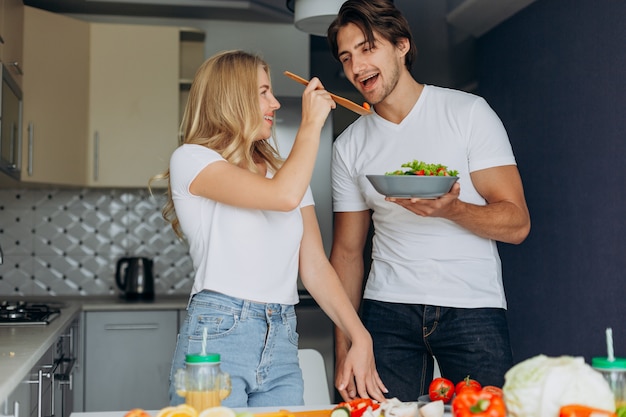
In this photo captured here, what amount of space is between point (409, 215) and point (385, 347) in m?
0.37

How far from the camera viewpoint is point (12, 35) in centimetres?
321

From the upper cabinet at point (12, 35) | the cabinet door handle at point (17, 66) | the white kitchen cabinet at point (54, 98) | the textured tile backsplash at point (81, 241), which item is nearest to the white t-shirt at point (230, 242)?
the upper cabinet at point (12, 35)

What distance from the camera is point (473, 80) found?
4246mm

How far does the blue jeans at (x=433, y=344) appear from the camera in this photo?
6.72 feet

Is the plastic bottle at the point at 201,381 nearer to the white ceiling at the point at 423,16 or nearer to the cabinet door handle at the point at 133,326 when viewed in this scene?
the cabinet door handle at the point at 133,326

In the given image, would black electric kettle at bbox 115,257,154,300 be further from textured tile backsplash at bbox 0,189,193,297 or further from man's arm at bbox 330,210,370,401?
man's arm at bbox 330,210,370,401

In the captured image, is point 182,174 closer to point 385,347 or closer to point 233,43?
point 385,347

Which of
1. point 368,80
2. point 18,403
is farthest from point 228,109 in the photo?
point 18,403

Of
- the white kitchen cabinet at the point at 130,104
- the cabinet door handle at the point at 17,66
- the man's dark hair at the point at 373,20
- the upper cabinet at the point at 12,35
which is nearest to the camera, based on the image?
the man's dark hair at the point at 373,20

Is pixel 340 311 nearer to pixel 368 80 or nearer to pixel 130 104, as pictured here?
pixel 368 80

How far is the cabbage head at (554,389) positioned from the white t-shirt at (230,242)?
0.70m

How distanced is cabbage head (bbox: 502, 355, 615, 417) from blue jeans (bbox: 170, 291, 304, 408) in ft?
2.16

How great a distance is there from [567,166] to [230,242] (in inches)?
77.1

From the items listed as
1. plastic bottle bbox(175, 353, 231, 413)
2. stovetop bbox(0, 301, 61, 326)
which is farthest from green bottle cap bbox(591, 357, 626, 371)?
stovetop bbox(0, 301, 61, 326)
